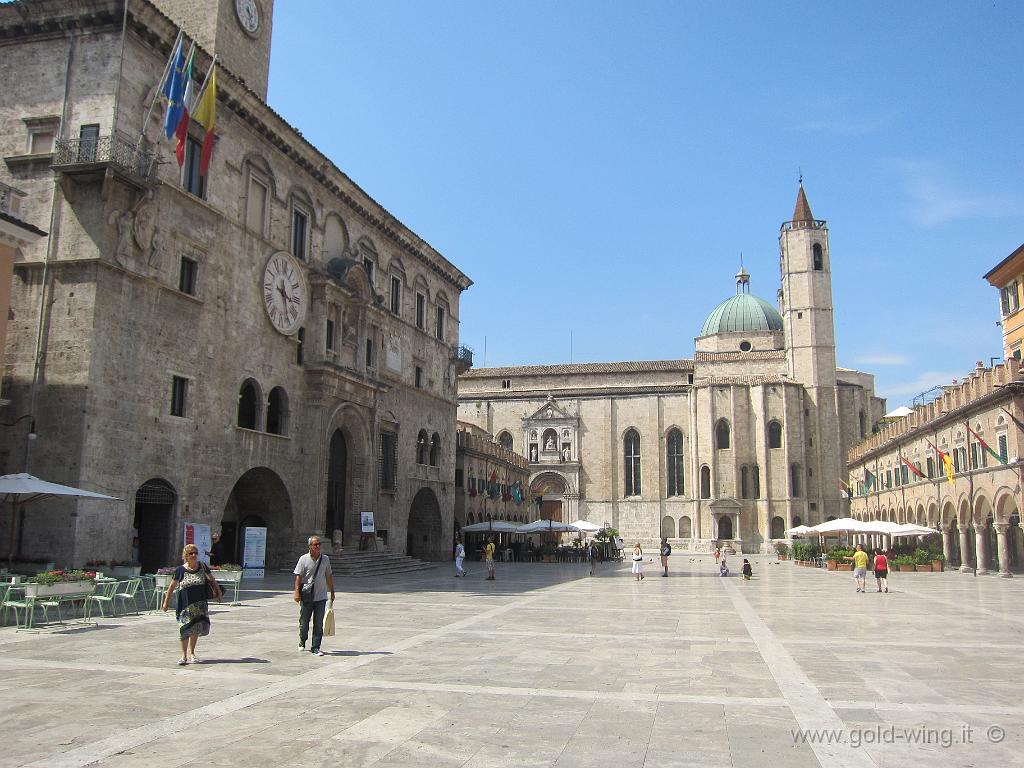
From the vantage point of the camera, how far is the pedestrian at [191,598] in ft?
35.0

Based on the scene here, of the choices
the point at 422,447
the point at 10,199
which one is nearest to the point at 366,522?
the point at 422,447

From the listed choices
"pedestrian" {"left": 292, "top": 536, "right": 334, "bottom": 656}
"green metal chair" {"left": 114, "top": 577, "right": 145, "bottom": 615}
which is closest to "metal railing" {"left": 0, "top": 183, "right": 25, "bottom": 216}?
"green metal chair" {"left": 114, "top": 577, "right": 145, "bottom": 615}

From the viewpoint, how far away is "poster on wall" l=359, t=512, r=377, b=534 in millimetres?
32344

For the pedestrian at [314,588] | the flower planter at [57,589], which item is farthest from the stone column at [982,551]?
the flower planter at [57,589]

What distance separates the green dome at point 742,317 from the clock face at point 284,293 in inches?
2396

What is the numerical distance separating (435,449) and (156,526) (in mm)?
20795

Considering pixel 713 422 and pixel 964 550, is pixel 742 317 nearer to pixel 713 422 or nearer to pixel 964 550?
pixel 713 422

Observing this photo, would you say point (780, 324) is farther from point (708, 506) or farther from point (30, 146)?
point (30, 146)

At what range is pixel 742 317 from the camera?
276 feet

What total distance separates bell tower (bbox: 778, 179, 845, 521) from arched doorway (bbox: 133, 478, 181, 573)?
59.4 m

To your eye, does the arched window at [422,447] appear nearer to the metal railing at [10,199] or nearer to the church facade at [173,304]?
the church facade at [173,304]

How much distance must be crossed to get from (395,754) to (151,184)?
19237 millimetres

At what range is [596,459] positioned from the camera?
79062 millimetres

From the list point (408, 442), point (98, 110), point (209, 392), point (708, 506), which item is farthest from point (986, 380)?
point (708, 506)
